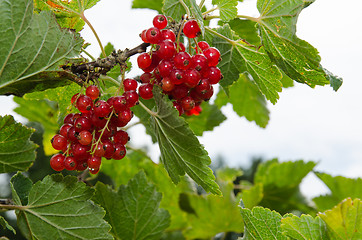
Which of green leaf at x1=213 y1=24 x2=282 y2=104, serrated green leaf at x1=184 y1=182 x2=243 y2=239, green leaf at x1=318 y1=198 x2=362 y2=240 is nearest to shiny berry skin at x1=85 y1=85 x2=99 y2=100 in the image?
green leaf at x1=213 y1=24 x2=282 y2=104

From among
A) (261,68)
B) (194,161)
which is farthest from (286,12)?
(194,161)

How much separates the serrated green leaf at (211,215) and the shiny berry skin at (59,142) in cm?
85

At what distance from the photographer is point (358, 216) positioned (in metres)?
0.69

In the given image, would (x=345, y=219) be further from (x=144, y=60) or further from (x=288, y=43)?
(x=144, y=60)

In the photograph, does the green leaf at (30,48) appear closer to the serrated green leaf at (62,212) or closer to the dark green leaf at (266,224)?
the serrated green leaf at (62,212)

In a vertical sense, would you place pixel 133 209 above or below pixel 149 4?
below

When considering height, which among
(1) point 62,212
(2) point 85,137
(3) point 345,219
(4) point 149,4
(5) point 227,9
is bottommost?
(3) point 345,219

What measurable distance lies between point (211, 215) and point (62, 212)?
2.86 ft

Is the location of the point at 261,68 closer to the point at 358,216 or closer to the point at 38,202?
the point at 358,216

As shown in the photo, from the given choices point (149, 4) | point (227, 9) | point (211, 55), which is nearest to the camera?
point (211, 55)

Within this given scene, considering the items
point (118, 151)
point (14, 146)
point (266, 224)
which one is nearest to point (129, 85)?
point (118, 151)

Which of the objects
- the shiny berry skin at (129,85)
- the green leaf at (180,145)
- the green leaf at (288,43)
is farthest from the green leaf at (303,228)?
the shiny berry skin at (129,85)

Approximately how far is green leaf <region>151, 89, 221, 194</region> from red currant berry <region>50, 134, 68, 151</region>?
0.18 m

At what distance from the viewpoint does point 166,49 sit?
0.75 m
